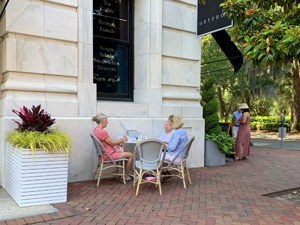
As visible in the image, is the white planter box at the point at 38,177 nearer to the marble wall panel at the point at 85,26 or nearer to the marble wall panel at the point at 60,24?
the marble wall panel at the point at 60,24

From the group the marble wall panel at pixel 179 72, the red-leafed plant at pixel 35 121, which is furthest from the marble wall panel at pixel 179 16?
the red-leafed plant at pixel 35 121

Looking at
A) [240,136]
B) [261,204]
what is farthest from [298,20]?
[240,136]

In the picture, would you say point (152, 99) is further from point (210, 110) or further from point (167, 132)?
point (210, 110)

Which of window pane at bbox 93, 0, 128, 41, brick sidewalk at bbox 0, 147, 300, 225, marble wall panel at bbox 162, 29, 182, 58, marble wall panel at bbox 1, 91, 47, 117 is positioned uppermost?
window pane at bbox 93, 0, 128, 41

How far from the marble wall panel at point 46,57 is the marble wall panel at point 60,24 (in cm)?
18

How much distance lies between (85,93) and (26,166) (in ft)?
7.84

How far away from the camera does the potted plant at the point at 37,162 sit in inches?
184

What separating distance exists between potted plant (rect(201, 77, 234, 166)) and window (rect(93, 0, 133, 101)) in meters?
2.48

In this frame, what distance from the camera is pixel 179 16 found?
8102 mm

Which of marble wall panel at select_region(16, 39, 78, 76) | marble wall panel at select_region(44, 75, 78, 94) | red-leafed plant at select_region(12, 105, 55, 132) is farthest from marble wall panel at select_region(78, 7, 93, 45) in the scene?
red-leafed plant at select_region(12, 105, 55, 132)

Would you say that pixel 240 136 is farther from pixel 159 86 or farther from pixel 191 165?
pixel 159 86

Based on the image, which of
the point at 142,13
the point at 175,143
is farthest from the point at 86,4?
the point at 175,143

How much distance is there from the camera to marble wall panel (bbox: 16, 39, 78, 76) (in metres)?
5.94

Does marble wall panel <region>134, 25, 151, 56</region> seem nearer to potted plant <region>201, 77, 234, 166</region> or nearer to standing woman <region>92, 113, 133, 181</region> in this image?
Answer: standing woman <region>92, 113, 133, 181</region>
